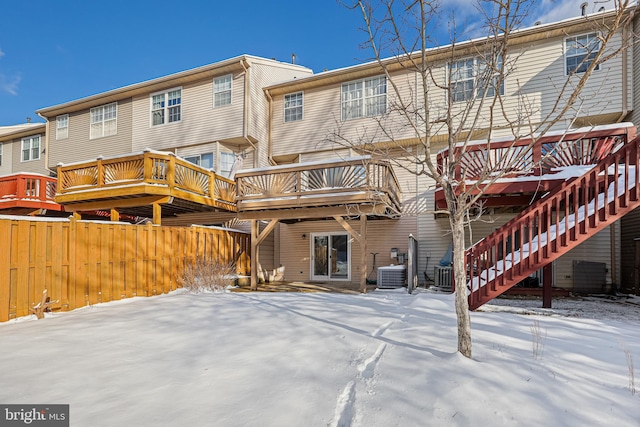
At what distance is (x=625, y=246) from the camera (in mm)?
9336

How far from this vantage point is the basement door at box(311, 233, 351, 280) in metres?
12.1

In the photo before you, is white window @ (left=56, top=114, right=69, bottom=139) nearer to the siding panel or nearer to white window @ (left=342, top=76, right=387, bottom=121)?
the siding panel

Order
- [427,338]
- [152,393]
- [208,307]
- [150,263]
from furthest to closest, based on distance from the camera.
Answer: [150,263] → [208,307] → [427,338] → [152,393]

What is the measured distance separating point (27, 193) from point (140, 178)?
6477 mm

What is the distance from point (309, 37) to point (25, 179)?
12140 mm

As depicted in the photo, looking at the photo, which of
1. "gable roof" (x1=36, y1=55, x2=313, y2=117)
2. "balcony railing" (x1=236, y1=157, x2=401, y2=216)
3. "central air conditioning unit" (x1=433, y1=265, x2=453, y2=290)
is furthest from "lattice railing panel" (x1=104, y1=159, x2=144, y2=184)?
"central air conditioning unit" (x1=433, y1=265, x2=453, y2=290)

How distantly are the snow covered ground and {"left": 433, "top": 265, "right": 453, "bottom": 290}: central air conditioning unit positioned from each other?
143 inches

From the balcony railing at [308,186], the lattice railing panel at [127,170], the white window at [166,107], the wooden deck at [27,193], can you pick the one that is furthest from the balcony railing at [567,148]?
the wooden deck at [27,193]

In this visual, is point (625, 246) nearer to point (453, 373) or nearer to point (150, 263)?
point (453, 373)

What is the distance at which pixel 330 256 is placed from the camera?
485 inches

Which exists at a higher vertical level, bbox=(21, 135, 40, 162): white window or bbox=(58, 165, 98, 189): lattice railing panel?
bbox=(21, 135, 40, 162): white window

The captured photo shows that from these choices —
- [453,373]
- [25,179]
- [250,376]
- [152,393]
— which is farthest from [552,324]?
[25,179]

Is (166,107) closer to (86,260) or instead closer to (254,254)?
(254,254)

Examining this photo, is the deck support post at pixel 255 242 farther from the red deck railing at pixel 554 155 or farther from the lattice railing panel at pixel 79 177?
the lattice railing panel at pixel 79 177
